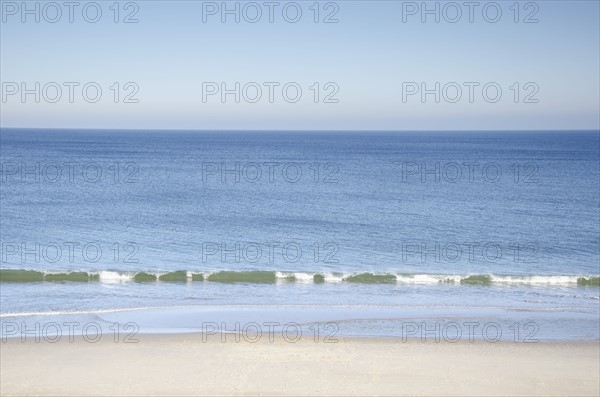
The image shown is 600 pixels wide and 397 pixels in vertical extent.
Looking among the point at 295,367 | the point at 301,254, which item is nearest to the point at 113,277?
the point at 301,254

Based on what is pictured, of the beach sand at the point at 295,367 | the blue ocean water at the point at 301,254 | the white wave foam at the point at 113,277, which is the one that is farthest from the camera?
the white wave foam at the point at 113,277

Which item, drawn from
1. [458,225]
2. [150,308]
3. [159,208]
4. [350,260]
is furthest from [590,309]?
[159,208]

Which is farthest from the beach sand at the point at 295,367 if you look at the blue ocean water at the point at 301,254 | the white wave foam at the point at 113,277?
the white wave foam at the point at 113,277

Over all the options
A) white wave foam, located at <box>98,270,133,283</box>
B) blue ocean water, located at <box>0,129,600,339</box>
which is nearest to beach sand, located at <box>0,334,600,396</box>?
blue ocean water, located at <box>0,129,600,339</box>

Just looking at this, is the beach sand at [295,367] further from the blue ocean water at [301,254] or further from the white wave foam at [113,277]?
the white wave foam at [113,277]

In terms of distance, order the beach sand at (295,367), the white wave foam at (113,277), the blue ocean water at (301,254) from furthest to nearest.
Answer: the white wave foam at (113,277), the blue ocean water at (301,254), the beach sand at (295,367)

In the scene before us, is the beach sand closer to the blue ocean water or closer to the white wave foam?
the blue ocean water

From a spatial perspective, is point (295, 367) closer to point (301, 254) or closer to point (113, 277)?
point (113, 277)
